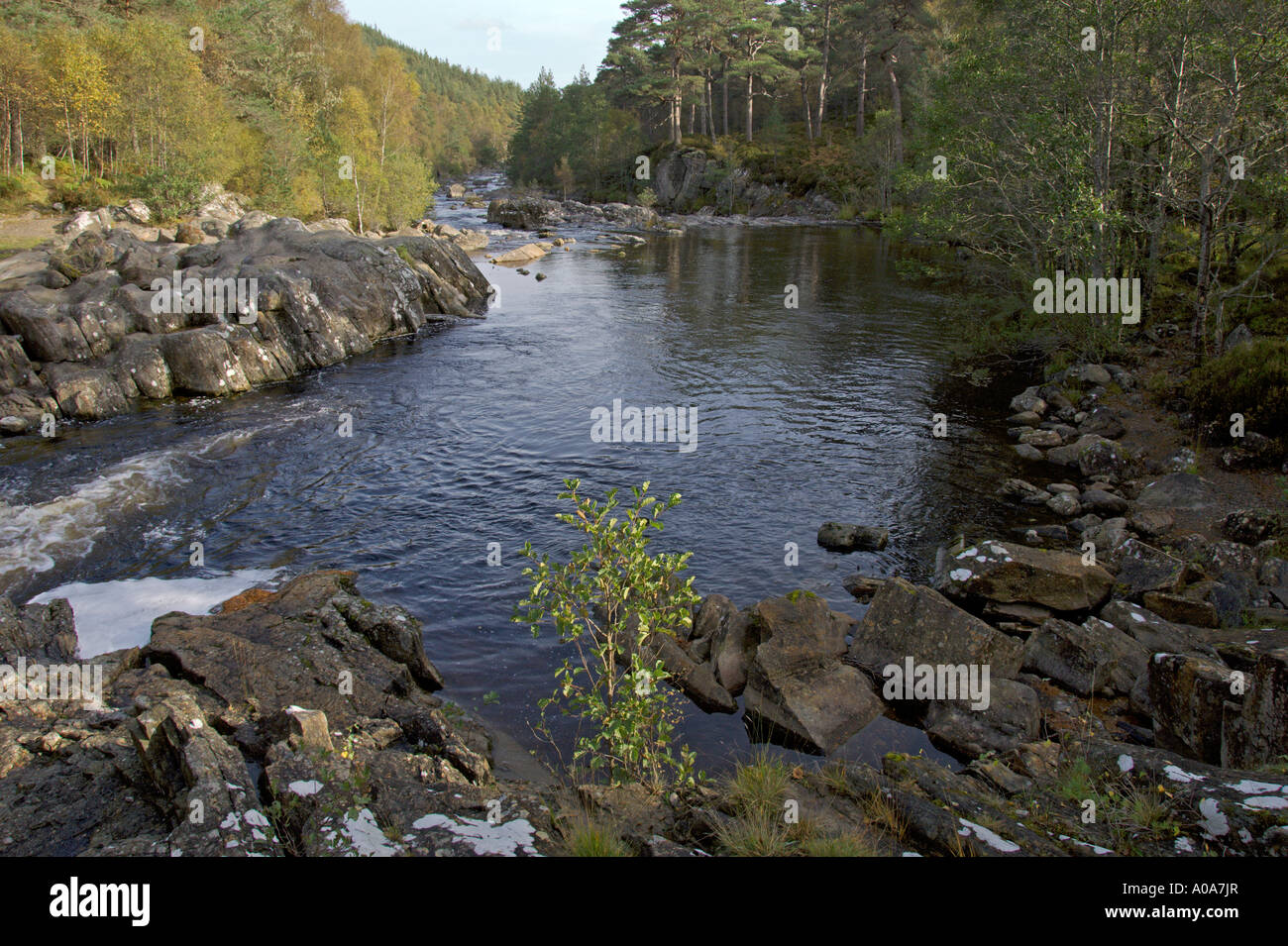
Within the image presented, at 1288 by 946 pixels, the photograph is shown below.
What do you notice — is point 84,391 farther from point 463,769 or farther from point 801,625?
point 801,625

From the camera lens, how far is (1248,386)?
63.7 feet

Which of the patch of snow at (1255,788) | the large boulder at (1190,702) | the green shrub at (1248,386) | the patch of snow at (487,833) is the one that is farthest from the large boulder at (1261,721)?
the green shrub at (1248,386)

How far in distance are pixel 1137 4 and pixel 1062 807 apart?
24503 millimetres

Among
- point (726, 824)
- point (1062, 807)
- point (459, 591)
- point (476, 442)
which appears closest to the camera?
point (726, 824)

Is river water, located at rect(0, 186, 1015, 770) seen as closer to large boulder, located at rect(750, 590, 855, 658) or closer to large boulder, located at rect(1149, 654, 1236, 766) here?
large boulder, located at rect(750, 590, 855, 658)

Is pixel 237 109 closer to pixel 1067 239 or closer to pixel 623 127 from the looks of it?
pixel 1067 239

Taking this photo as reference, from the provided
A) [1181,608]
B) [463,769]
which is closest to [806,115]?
[1181,608]

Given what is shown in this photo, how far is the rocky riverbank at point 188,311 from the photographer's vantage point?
2619cm

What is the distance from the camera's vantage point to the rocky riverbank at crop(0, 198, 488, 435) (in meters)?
26.2

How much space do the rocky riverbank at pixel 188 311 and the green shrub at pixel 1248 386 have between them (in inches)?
1249

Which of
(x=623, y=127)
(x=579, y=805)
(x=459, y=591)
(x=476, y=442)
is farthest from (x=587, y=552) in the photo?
(x=623, y=127)

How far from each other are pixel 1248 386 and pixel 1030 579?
10420 millimetres

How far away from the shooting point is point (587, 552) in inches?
366
